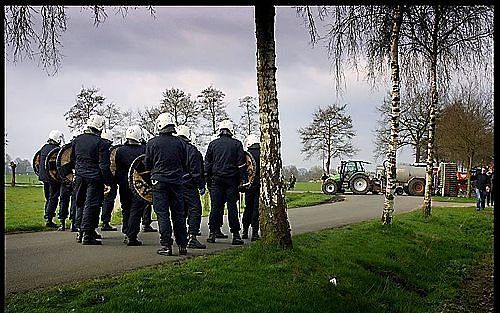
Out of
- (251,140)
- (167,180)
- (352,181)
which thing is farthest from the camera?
(352,181)

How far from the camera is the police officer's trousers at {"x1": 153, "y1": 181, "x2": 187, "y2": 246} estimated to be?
9.62 metres

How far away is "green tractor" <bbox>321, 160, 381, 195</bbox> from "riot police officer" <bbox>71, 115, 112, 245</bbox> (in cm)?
3105

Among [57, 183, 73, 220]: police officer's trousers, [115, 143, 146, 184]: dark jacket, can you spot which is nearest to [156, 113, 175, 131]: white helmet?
[115, 143, 146, 184]: dark jacket

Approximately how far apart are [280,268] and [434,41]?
33.5ft

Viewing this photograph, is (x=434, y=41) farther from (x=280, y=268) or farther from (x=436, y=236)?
(x=280, y=268)

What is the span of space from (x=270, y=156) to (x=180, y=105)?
575 inches

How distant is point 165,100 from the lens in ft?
74.3

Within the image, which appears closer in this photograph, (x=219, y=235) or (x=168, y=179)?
(x=168, y=179)

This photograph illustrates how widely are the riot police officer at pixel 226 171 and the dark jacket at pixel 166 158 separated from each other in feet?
4.50

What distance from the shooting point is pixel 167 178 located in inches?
378

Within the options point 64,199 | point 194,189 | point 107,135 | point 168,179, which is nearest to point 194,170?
point 194,189

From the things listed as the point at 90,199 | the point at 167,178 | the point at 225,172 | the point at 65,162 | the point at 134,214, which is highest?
the point at 65,162

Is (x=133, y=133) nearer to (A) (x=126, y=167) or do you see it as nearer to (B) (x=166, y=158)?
(A) (x=126, y=167)

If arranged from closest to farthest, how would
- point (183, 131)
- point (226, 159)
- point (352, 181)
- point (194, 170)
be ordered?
1. point (194, 170)
2. point (226, 159)
3. point (183, 131)
4. point (352, 181)
